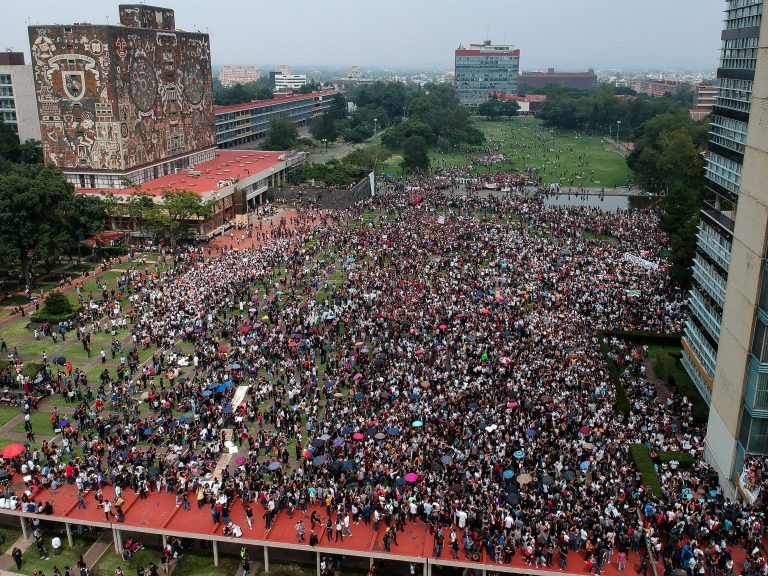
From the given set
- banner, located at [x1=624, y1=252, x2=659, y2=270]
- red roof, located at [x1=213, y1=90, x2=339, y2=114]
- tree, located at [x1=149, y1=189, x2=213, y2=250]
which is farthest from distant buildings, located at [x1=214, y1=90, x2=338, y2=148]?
banner, located at [x1=624, y1=252, x2=659, y2=270]

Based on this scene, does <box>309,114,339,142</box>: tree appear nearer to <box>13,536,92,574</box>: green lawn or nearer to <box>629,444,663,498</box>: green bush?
<box>629,444,663,498</box>: green bush

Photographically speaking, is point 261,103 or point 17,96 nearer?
point 17,96

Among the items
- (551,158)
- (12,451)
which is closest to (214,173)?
(12,451)

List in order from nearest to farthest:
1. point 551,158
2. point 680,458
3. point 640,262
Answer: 1. point 680,458
2. point 640,262
3. point 551,158

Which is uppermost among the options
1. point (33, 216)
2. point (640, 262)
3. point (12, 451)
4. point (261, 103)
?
point (261, 103)

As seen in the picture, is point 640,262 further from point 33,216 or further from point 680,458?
point 33,216

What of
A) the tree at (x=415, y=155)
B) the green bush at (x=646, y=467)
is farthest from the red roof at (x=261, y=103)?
the green bush at (x=646, y=467)

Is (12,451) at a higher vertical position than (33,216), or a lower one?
lower

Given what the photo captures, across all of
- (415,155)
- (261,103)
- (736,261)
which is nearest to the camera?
(736,261)
